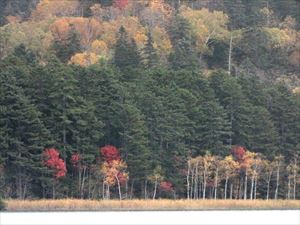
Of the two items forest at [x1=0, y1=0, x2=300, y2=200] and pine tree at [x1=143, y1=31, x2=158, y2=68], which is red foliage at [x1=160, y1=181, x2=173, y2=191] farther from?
pine tree at [x1=143, y1=31, x2=158, y2=68]

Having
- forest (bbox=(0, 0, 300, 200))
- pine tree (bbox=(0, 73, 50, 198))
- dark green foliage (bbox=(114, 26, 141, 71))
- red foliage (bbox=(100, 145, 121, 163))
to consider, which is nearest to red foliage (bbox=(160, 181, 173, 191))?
forest (bbox=(0, 0, 300, 200))

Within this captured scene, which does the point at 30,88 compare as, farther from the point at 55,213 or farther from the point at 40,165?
the point at 55,213

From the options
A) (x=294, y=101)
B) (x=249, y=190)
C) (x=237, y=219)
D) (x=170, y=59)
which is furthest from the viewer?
(x=170, y=59)

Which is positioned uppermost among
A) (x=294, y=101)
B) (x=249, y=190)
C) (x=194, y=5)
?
(x=194, y=5)

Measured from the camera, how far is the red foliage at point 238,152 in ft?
253

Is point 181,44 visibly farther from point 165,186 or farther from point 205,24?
point 165,186

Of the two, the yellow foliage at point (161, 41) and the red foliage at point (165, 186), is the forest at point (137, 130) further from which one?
the yellow foliage at point (161, 41)

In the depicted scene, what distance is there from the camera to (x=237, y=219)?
54.7 m

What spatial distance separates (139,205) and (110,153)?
900 centimetres

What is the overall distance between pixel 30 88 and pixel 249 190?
2103 cm

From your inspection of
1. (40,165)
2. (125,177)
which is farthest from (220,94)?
(40,165)

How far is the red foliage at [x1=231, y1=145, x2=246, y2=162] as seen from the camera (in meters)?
77.2

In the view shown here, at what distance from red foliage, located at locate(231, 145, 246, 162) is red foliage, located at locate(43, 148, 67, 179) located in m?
16.7

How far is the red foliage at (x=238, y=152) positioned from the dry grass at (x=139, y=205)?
719 cm
